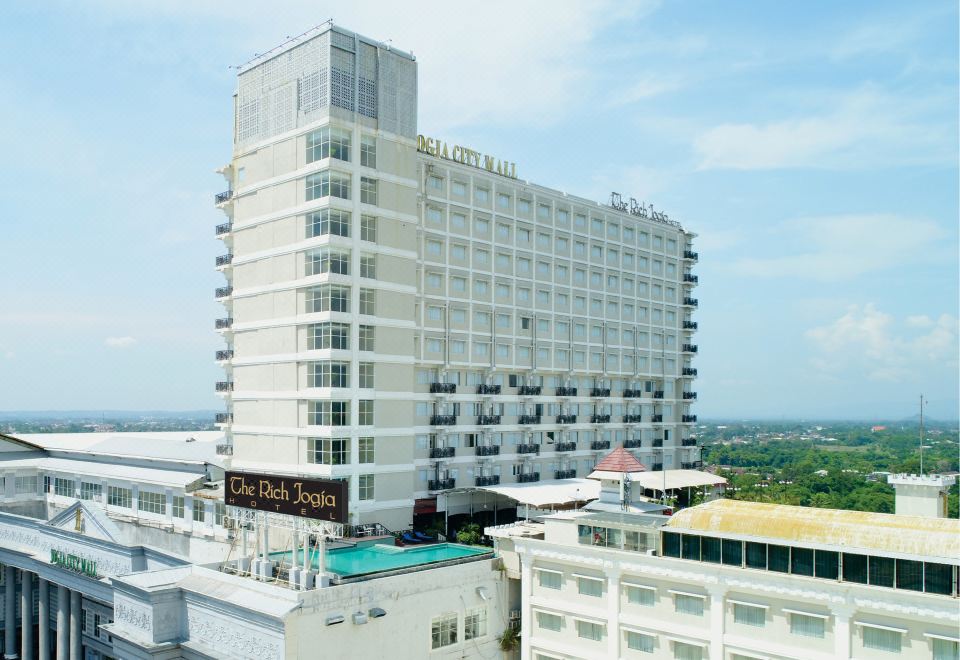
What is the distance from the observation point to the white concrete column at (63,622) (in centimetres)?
6169

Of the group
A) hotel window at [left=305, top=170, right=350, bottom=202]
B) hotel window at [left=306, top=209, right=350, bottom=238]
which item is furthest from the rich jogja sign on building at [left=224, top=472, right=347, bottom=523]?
hotel window at [left=305, top=170, right=350, bottom=202]

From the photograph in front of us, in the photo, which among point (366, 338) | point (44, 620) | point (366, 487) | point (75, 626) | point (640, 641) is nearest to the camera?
point (640, 641)

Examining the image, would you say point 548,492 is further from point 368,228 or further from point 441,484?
point 368,228

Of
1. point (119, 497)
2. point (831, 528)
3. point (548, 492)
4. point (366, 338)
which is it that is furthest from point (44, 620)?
point (831, 528)

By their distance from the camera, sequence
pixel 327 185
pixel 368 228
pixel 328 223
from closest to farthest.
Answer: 1. pixel 328 223
2. pixel 327 185
3. pixel 368 228

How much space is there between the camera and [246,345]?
6544 cm

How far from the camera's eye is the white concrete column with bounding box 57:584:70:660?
6169cm

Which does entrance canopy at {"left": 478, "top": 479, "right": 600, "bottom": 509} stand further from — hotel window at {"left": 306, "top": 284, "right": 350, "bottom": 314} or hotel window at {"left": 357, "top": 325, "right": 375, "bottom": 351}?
A: hotel window at {"left": 306, "top": 284, "right": 350, "bottom": 314}

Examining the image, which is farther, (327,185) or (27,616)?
(27,616)

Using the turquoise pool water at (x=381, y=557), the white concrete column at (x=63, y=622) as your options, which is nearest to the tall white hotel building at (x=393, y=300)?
the turquoise pool water at (x=381, y=557)

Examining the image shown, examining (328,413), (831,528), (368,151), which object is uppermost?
(368,151)

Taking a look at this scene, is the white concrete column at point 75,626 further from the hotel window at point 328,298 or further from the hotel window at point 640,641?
the hotel window at point 640,641

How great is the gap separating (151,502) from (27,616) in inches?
568

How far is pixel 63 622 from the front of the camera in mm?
62469
